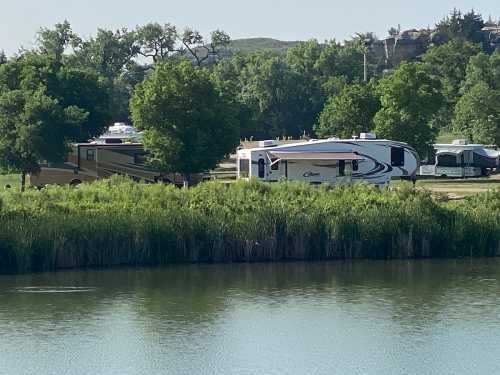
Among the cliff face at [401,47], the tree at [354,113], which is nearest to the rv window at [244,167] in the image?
A: the tree at [354,113]

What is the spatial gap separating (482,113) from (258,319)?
49691 millimetres

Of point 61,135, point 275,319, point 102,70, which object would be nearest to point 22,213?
point 275,319

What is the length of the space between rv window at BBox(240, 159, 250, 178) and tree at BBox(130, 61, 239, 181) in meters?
1.44

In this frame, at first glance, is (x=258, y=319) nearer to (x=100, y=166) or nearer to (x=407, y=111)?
(x=100, y=166)

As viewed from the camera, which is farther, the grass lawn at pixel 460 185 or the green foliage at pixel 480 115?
the green foliage at pixel 480 115

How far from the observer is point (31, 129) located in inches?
2579

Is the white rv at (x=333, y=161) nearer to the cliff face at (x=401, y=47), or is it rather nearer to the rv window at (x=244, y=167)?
the rv window at (x=244, y=167)

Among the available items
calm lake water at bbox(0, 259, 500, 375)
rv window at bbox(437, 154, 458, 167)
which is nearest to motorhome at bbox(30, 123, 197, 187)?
rv window at bbox(437, 154, 458, 167)

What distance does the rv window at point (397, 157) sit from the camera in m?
64.8

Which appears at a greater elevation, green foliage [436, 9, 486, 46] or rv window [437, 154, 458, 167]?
green foliage [436, 9, 486, 46]

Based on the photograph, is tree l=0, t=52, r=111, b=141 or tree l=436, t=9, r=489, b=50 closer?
tree l=0, t=52, r=111, b=141

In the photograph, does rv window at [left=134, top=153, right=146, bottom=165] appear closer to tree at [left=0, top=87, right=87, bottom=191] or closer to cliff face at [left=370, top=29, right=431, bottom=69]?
tree at [left=0, top=87, right=87, bottom=191]

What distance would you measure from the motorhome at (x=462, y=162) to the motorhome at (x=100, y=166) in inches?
637

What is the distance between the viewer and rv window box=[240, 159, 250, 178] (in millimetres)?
66000
